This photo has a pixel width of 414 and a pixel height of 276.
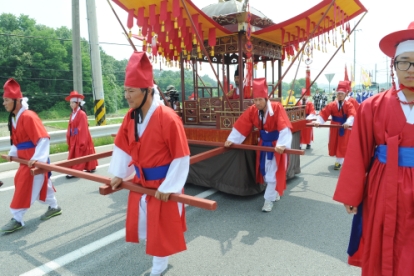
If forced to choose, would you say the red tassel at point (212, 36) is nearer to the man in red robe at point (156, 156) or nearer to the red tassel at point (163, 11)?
the red tassel at point (163, 11)

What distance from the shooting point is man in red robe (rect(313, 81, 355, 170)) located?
6.36 meters

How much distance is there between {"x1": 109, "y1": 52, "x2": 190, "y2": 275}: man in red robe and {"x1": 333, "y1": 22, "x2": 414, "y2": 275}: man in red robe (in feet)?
3.85

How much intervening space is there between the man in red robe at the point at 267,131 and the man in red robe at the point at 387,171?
1971 mm

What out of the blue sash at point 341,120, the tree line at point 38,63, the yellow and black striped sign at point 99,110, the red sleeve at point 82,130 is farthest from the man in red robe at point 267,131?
the tree line at point 38,63

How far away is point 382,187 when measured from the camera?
1.88 meters

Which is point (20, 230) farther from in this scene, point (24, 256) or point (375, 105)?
point (375, 105)

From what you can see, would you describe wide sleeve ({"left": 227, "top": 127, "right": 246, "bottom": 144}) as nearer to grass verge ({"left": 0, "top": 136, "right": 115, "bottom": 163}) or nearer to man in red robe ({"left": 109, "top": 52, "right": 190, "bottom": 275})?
man in red robe ({"left": 109, "top": 52, "right": 190, "bottom": 275})

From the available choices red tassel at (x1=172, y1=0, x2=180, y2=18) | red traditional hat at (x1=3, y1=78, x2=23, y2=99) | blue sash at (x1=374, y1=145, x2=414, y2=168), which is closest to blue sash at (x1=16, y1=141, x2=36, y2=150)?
red traditional hat at (x1=3, y1=78, x2=23, y2=99)

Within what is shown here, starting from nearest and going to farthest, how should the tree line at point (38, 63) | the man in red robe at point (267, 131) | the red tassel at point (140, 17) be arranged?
the man in red robe at point (267, 131)
the red tassel at point (140, 17)
the tree line at point (38, 63)

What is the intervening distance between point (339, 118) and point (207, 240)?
4.55 meters

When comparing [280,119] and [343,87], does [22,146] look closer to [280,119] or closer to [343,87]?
[280,119]

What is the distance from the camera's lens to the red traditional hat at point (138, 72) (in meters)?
2.28

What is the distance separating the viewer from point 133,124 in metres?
2.51

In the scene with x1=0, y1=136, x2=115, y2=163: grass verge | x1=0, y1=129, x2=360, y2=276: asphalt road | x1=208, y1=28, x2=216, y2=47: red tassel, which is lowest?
x1=0, y1=129, x2=360, y2=276: asphalt road
